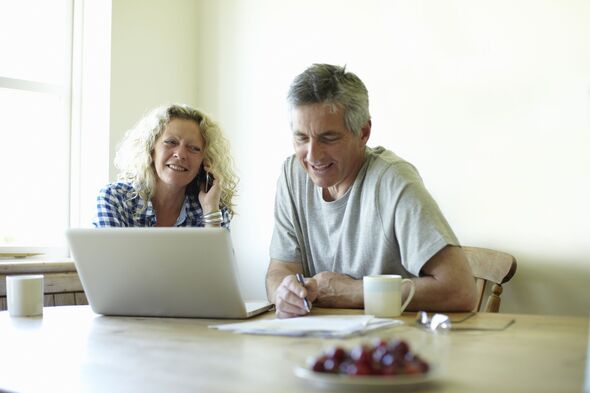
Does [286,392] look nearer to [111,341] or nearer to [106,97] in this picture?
[111,341]

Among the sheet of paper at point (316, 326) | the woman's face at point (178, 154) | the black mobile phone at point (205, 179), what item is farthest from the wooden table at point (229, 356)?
the black mobile phone at point (205, 179)

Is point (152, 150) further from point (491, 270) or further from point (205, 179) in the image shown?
point (491, 270)

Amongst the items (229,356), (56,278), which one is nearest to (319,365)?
(229,356)

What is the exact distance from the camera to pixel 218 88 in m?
3.73

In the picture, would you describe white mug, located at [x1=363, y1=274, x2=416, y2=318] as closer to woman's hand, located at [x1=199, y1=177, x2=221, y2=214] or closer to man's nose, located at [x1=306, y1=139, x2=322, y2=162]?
man's nose, located at [x1=306, y1=139, x2=322, y2=162]

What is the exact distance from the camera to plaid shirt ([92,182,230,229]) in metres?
2.41

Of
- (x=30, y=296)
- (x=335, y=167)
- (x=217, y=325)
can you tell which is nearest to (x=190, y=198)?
(x=335, y=167)

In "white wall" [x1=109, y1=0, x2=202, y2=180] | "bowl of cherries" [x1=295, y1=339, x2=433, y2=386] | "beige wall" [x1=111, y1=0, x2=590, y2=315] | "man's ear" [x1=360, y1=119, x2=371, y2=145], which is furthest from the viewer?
"white wall" [x1=109, y1=0, x2=202, y2=180]

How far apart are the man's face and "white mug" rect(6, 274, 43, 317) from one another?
78 cm

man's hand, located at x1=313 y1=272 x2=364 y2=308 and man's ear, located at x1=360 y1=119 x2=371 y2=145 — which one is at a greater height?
man's ear, located at x1=360 y1=119 x2=371 y2=145

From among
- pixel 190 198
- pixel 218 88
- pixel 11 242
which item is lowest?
pixel 11 242

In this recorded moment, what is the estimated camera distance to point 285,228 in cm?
215

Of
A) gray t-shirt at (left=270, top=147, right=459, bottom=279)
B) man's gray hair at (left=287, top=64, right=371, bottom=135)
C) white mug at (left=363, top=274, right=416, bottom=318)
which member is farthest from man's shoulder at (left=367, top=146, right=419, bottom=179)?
white mug at (left=363, top=274, right=416, bottom=318)

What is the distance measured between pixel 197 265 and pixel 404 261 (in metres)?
0.57
